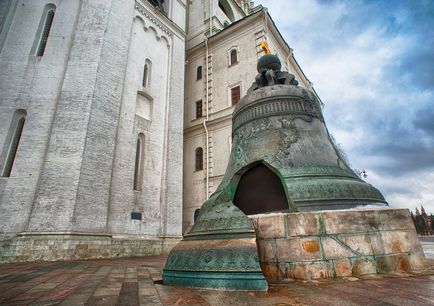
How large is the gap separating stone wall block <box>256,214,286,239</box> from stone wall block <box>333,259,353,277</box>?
50cm

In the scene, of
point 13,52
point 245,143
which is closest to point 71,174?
point 13,52

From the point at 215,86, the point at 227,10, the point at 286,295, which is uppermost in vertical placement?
the point at 227,10

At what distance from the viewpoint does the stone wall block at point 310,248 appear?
235 cm

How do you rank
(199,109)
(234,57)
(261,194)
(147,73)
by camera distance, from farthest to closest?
(199,109) → (234,57) → (147,73) → (261,194)

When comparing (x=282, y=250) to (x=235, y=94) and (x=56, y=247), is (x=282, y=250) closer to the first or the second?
(x=56, y=247)

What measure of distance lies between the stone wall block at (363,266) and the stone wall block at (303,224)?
0.40 metres

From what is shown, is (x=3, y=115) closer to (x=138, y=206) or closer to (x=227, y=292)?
(x=138, y=206)

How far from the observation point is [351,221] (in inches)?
96.3

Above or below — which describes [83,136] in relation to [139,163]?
above

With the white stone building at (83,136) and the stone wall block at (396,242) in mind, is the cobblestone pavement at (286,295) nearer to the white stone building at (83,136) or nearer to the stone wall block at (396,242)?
the stone wall block at (396,242)

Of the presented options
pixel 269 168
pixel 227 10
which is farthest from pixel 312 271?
pixel 227 10

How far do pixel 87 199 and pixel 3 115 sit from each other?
4285 millimetres

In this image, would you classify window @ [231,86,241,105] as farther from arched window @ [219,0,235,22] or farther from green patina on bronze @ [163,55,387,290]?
green patina on bronze @ [163,55,387,290]

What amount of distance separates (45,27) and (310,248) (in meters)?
13.2
